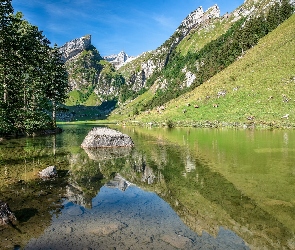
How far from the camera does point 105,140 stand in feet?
107

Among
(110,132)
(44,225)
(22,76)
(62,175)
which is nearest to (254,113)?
(110,132)

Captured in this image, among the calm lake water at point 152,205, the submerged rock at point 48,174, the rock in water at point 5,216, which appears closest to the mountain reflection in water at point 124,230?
the calm lake water at point 152,205

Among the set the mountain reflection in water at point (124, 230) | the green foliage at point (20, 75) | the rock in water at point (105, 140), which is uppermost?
the green foliage at point (20, 75)

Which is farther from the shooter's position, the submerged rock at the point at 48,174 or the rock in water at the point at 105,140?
the rock in water at the point at 105,140

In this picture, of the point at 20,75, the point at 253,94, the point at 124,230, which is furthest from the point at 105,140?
the point at 253,94

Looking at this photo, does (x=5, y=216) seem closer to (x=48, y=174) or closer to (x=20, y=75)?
(x=48, y=174)

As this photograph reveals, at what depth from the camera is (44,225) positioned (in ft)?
32.4

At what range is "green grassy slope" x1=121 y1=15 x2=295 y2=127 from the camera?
235 ft

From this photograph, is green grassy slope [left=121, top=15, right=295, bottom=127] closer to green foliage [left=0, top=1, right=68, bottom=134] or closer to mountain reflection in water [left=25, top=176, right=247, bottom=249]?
green foliage [left=0, top=1, right=68, bottom=134]

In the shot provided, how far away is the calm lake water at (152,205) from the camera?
28.8ft

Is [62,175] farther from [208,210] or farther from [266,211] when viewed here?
[266,211]

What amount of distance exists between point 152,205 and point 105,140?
21.3m

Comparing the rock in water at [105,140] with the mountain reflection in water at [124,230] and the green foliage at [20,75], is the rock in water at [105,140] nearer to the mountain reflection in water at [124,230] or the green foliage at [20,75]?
the green foliage at [20,75]

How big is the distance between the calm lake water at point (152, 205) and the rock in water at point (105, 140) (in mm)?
10501
